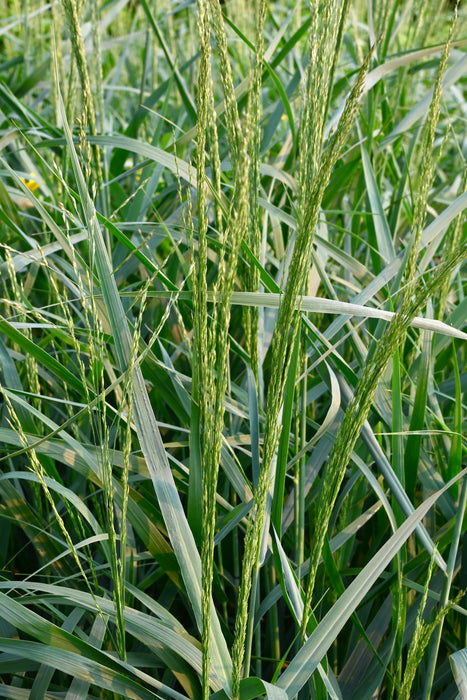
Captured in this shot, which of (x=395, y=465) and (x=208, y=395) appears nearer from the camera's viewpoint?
(x=208, y=395)

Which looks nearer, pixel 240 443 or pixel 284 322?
pixel 284 322

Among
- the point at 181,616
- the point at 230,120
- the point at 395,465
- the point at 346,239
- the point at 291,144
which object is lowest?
the point at 181,616

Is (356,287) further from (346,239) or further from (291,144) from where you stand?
(291,144)

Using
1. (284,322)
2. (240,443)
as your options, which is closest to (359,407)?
(284,322)

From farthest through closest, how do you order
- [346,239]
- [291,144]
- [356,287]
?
[291,144], [346,239], [356,287]

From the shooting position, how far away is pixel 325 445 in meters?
0.88

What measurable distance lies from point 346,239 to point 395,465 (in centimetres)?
55

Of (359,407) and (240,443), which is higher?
(359,407)

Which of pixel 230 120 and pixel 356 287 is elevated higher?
pixel 230 120

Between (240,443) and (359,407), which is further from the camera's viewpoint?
(240,443)

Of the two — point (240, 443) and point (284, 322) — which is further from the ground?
point (284, 322)

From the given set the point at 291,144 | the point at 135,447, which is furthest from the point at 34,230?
the point at 135,447

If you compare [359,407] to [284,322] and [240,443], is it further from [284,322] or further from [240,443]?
[240,443]

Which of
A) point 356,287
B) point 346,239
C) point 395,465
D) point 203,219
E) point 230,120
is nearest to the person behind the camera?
point 203,219
